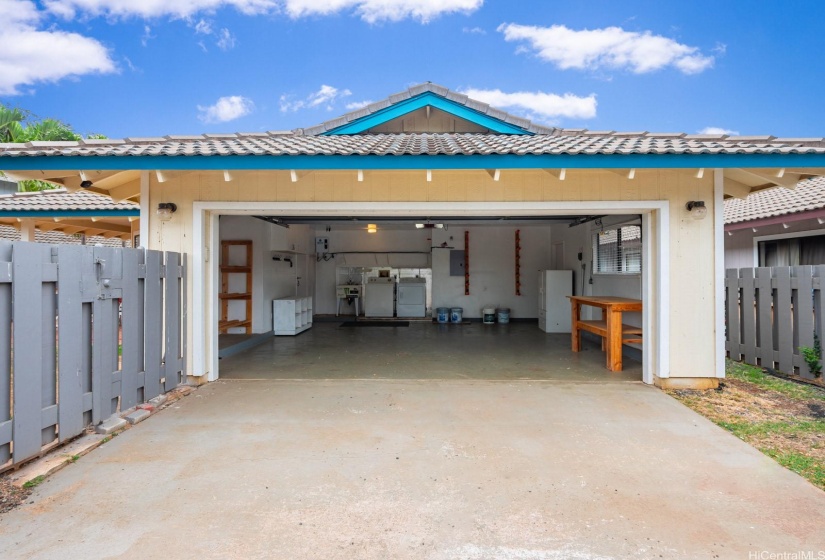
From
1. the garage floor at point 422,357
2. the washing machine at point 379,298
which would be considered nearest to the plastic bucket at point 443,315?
the washing machine at point 379,298

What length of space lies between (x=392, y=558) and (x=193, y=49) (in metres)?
33.7

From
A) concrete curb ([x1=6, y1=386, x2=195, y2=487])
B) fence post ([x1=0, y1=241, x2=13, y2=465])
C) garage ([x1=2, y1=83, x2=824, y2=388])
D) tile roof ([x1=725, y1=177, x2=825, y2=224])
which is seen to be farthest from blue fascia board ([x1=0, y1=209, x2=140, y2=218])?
tile roof ([x1=725, y1=177, x2=825, y2=224])

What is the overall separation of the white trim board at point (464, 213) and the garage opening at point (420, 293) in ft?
0.76

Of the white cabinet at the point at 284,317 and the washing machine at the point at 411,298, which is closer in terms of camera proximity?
the white cabinet at the point at 284,317

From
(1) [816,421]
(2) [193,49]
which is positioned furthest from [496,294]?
(2) [193,49]

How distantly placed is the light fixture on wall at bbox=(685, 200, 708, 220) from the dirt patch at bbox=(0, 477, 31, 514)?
599 cm

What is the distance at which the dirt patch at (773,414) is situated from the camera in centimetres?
309

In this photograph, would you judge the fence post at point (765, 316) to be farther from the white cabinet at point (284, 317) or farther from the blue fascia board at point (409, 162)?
the white cabinet at point (284, 317)

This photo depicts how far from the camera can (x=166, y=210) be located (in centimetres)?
490

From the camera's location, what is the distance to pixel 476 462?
2.95 m

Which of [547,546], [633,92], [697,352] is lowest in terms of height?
[547,546]

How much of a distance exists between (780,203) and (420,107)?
23.3ft

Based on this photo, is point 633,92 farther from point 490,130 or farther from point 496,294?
point 490,130

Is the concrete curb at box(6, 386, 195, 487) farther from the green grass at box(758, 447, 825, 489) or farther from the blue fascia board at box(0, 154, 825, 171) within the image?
the green grass at box(758, 447, 825, 489)
